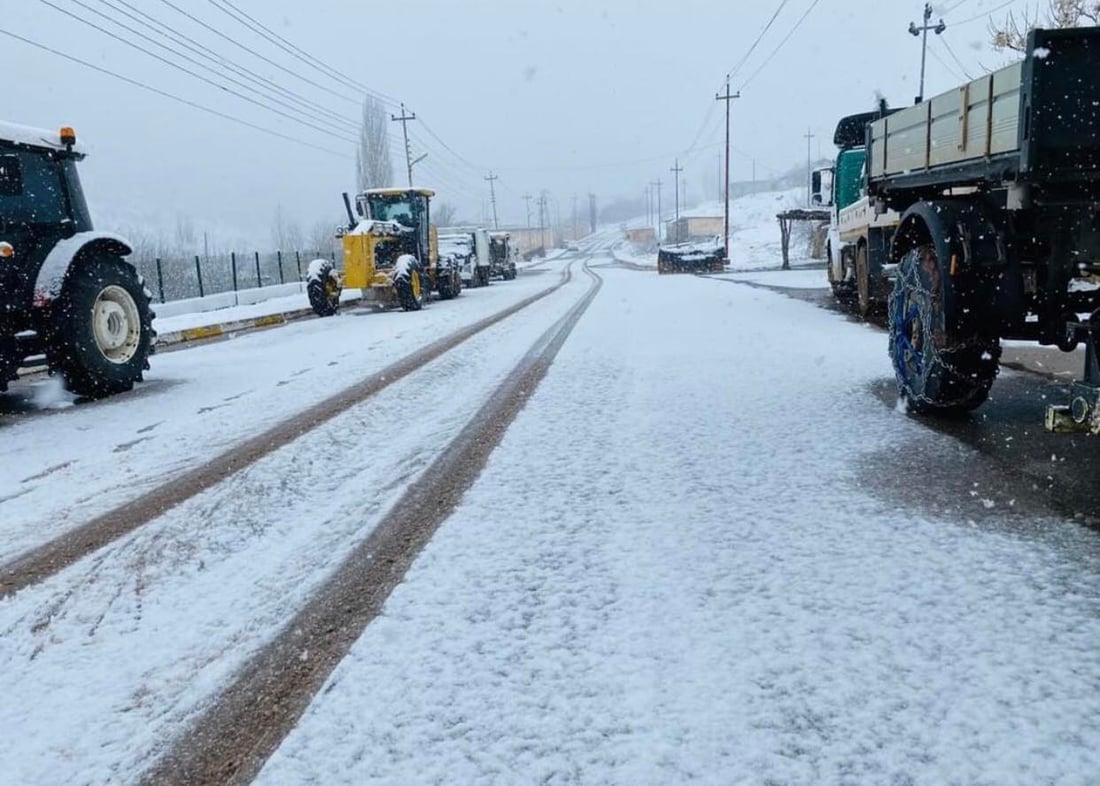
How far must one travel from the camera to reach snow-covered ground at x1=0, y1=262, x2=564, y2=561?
14.1ft

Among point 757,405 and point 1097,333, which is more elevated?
point 1097,333

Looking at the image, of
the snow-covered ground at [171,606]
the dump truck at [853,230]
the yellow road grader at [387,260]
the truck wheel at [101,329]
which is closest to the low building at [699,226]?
the yellow road grader at [387,260]

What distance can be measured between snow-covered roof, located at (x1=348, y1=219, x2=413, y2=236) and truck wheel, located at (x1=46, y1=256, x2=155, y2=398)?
9.70 metres

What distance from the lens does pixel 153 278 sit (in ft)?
69.6

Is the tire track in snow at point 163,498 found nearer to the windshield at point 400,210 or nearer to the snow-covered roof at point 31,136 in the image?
the snow-covered roof at point 31,136

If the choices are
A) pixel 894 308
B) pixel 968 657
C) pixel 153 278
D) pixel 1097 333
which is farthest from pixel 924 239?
pixel 153 278

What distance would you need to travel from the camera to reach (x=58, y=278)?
22.9ft

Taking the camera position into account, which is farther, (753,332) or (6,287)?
(753,332)

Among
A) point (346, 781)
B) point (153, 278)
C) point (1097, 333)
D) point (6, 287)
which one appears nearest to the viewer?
point (346, 781)

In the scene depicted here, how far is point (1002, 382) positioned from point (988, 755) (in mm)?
5523

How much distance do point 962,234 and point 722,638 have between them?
324 centimetres

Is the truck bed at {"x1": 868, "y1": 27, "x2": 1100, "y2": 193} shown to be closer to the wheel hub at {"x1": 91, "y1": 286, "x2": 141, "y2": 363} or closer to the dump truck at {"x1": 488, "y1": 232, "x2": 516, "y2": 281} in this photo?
the wheel hub at {"x1": 91, "y1": 286, "x2": 141, "y2": 363}

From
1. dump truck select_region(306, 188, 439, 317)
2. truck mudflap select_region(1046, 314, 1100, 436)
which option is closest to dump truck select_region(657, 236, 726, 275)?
dump truck select_region(306, 188, 439, 317)

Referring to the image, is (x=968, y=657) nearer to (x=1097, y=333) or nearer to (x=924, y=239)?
(x=1097, y=333)
